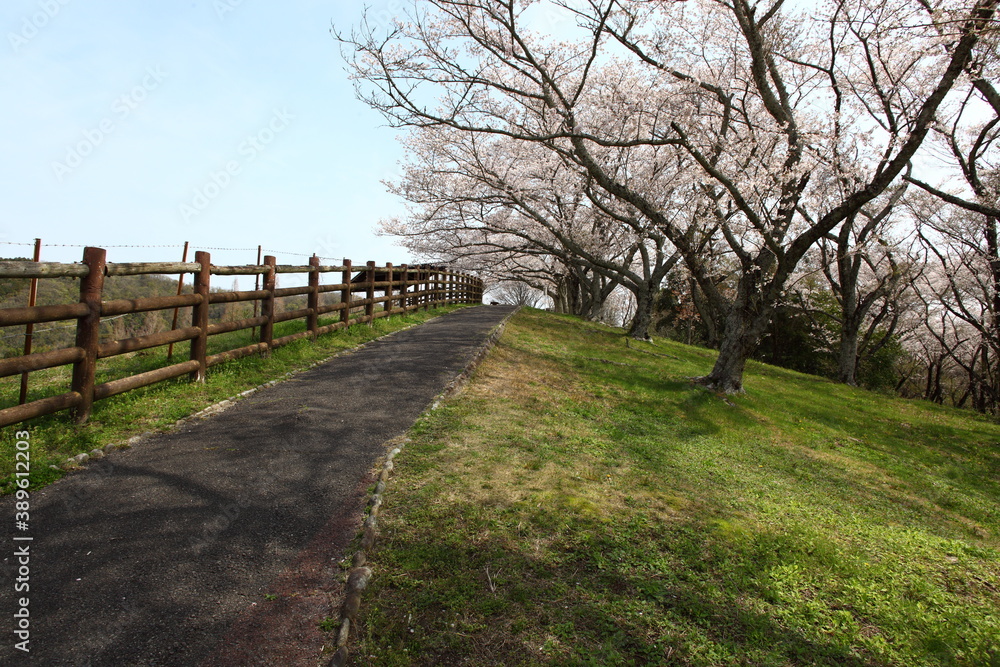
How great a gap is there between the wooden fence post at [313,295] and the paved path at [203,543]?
3684 mm

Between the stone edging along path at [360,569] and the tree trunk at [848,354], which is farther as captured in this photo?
the tree trunk at [848,354]

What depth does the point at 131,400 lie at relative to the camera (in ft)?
18.8

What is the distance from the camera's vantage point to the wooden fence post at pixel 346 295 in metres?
10.8

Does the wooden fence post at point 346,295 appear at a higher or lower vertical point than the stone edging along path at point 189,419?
higher

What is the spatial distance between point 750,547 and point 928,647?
1.05 m

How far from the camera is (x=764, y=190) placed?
1173cm

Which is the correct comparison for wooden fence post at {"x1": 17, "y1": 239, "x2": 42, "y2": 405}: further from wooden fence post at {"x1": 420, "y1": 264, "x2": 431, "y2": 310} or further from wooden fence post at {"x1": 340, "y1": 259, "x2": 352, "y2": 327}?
wooden fence post at {"x1": 420, "y1": 264, "x2": 431, "y2": 310}

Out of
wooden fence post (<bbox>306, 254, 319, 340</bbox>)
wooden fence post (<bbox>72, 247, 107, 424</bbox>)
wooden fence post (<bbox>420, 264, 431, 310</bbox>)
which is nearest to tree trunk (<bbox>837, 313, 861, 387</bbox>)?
wooden fence post (<bbox>420, 264, 431, 310</bbox>)

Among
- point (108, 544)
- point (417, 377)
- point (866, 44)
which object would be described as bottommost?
point (108, 544)

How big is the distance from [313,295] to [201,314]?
285 centimetres

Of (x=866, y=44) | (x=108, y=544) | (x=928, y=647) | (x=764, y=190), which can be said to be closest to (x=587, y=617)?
(x=928, y=647)

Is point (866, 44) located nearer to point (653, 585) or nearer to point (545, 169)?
point (545, 169)

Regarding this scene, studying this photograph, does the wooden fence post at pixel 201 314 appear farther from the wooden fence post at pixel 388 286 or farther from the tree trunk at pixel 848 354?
the tree trunk at pixel 848 354

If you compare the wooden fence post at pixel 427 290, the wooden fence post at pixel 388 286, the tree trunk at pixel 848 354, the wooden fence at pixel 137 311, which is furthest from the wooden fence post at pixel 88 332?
the tree trunk at pixel 848 354
